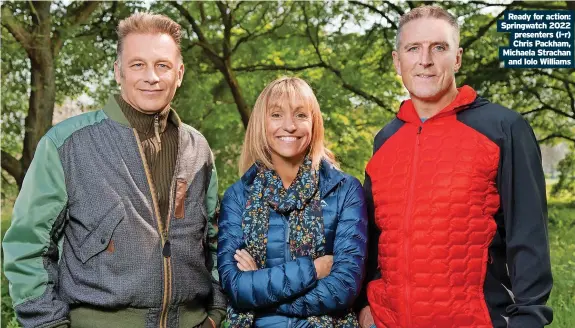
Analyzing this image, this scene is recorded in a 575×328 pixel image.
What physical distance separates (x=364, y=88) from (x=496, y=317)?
9.73m

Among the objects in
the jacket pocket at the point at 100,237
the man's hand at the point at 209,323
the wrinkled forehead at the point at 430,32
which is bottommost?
the man's hand at the point at 209,323

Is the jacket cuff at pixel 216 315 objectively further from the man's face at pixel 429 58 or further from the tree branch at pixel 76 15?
the tree branch at pixel 76 15

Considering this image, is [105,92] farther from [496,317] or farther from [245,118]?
[496,317]

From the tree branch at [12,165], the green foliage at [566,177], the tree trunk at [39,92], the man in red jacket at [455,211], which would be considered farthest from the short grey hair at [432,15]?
the green foliage at [566,177]

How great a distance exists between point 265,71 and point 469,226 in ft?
32.8

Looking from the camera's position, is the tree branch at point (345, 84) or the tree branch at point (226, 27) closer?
the tree branch at point (226, 27)

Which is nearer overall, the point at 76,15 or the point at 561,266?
the point at 561,266

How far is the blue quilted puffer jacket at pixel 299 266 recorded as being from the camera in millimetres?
2893

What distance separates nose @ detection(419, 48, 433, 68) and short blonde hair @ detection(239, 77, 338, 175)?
571 millimetres

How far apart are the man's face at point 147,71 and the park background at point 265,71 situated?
601 centimetres

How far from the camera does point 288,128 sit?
10.3 feet

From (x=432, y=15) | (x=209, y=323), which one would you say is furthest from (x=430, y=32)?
(x=209, y=323)

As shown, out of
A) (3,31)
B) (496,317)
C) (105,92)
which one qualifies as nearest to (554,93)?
(105,92)

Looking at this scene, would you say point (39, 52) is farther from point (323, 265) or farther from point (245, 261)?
point (323, 265)
